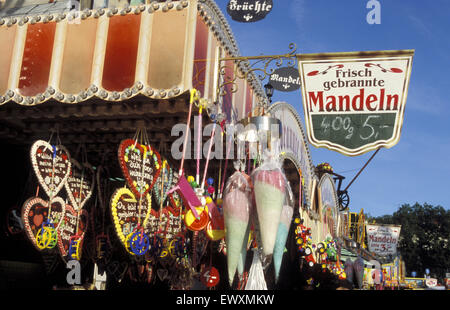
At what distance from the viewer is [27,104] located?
5.97 meters

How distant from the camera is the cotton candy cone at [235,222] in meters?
4.20

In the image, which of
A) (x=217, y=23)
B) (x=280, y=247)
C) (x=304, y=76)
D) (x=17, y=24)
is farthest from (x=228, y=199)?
(x=17, y=24)

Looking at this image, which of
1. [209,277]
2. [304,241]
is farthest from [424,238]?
[209,277]

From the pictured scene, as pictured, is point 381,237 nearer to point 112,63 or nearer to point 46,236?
point 46,236

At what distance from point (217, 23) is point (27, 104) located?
2.88m

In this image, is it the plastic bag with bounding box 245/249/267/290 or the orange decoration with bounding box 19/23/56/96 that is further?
the orange decoration with bounding box 19/23/56/96

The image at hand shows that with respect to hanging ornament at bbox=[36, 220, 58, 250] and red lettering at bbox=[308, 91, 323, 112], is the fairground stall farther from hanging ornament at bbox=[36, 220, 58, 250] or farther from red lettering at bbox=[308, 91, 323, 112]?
red lettering at bbox=[308, 91, 323, 112]

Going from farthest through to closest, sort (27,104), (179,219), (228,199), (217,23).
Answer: (179,219) → (217,23) → (27,104) → (228,199)

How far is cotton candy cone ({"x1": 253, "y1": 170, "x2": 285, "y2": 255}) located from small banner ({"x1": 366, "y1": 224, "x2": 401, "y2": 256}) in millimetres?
24483

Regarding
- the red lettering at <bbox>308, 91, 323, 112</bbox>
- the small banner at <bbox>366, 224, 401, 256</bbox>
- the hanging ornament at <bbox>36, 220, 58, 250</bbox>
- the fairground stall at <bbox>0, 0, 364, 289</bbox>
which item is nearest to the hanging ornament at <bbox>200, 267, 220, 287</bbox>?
the fairground stall at <bbox>0, 0, 364, 289</bbox>

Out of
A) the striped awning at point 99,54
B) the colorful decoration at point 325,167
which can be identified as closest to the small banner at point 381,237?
the colorful decoration at point 325,167

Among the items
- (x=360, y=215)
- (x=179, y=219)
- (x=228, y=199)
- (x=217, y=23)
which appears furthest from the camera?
(x=360, y=215)

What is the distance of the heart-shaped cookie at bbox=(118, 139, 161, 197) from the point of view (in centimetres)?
581
